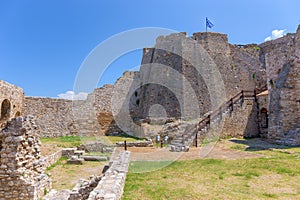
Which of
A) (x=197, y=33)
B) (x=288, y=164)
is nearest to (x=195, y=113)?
(x=197, y=33)

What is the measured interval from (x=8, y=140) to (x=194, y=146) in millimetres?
10482

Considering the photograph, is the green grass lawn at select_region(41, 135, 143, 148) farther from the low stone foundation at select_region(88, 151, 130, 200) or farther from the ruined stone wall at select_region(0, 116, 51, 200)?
the low stone foundation at select_region(88, 151, 130, 200)

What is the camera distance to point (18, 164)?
668cm

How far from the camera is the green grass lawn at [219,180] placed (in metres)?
5.44

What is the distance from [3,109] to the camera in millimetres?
17438

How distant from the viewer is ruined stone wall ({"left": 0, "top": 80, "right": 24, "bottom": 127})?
16087 mm

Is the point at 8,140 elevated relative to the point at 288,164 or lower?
elevated

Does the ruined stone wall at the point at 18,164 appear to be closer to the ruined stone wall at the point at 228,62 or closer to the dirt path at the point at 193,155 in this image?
the dirt path at the point at 193,155

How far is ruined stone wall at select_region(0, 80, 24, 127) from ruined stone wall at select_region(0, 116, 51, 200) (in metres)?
10.6

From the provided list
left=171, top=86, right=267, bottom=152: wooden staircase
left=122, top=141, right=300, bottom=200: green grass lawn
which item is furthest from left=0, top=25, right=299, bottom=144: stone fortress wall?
left=122, top=141, right=300, bottom=200: green grass lawn

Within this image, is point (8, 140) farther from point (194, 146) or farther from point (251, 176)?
point (194, 146)

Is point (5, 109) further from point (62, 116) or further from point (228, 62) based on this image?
point (228, 62)

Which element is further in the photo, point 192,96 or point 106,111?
point 106,111

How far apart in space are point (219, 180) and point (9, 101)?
16784 millimetres
